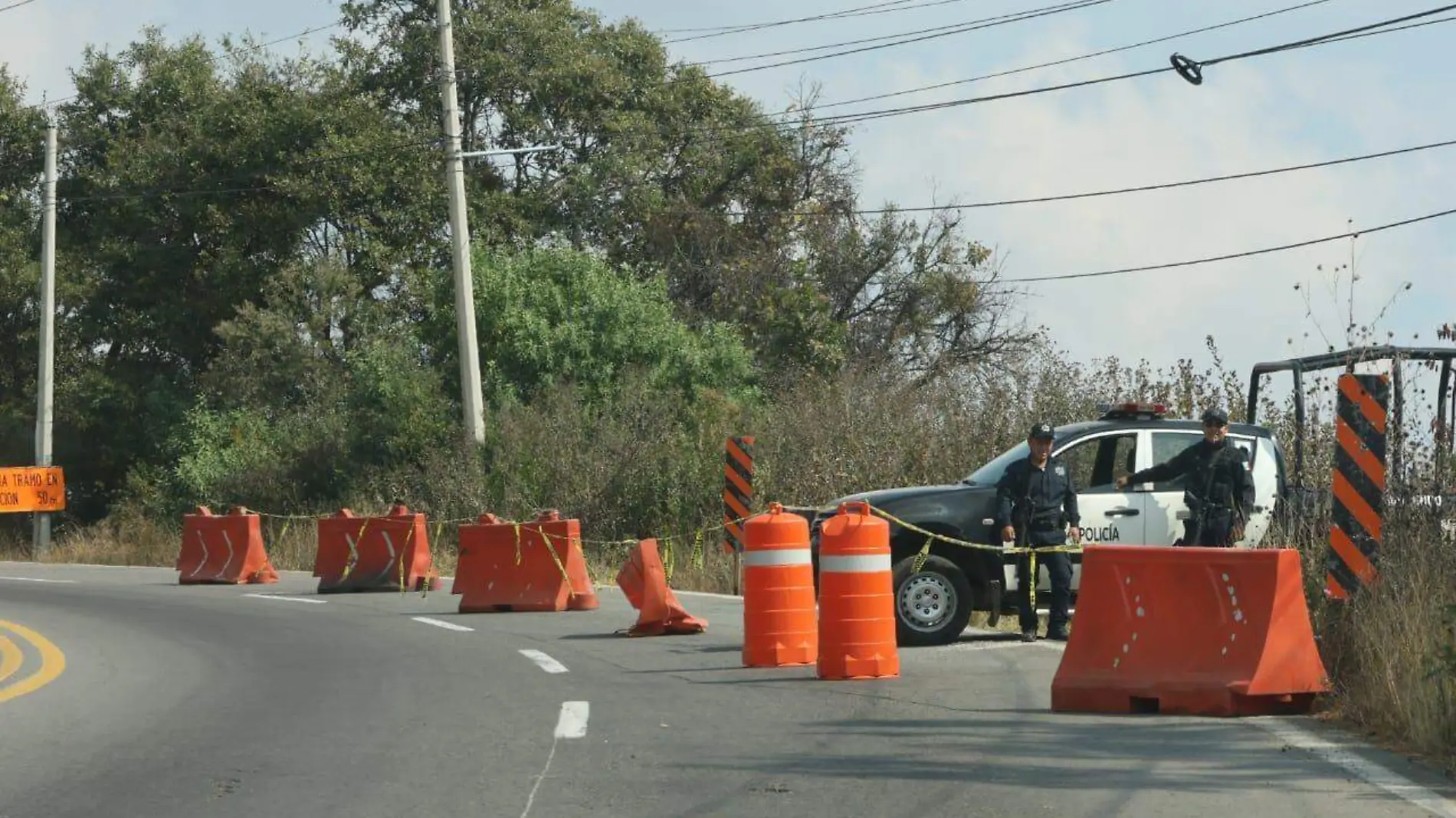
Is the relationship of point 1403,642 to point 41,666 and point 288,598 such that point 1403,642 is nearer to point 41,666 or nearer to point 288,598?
point 41,666

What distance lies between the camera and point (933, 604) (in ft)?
48.7

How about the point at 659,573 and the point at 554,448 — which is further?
the point at 554,448

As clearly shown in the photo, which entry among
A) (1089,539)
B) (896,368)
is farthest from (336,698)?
(896,368)

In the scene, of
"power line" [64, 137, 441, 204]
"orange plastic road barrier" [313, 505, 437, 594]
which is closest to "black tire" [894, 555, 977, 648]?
"orange plastic road barrier" [313, 505, 437, 594]

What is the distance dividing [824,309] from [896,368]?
3056mm

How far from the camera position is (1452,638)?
9.76 meters

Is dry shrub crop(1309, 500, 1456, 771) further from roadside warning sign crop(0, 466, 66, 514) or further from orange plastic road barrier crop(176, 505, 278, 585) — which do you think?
roadside warning sign crop(0, 466, 66, 514)

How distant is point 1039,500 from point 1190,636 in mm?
3969

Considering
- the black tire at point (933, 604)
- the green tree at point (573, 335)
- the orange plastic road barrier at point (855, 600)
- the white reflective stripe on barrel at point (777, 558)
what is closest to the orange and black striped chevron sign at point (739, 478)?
the black tire at point (933, 604)

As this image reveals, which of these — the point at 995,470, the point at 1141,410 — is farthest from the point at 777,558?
the point at 1141,410

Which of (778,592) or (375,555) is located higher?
(375,555)

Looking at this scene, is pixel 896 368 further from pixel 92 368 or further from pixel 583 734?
pixel 583 734

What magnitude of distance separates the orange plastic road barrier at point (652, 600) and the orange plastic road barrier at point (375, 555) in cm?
667

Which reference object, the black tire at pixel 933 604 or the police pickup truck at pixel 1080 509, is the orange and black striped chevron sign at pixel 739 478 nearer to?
the police pickup truck at pixel 1080 509
